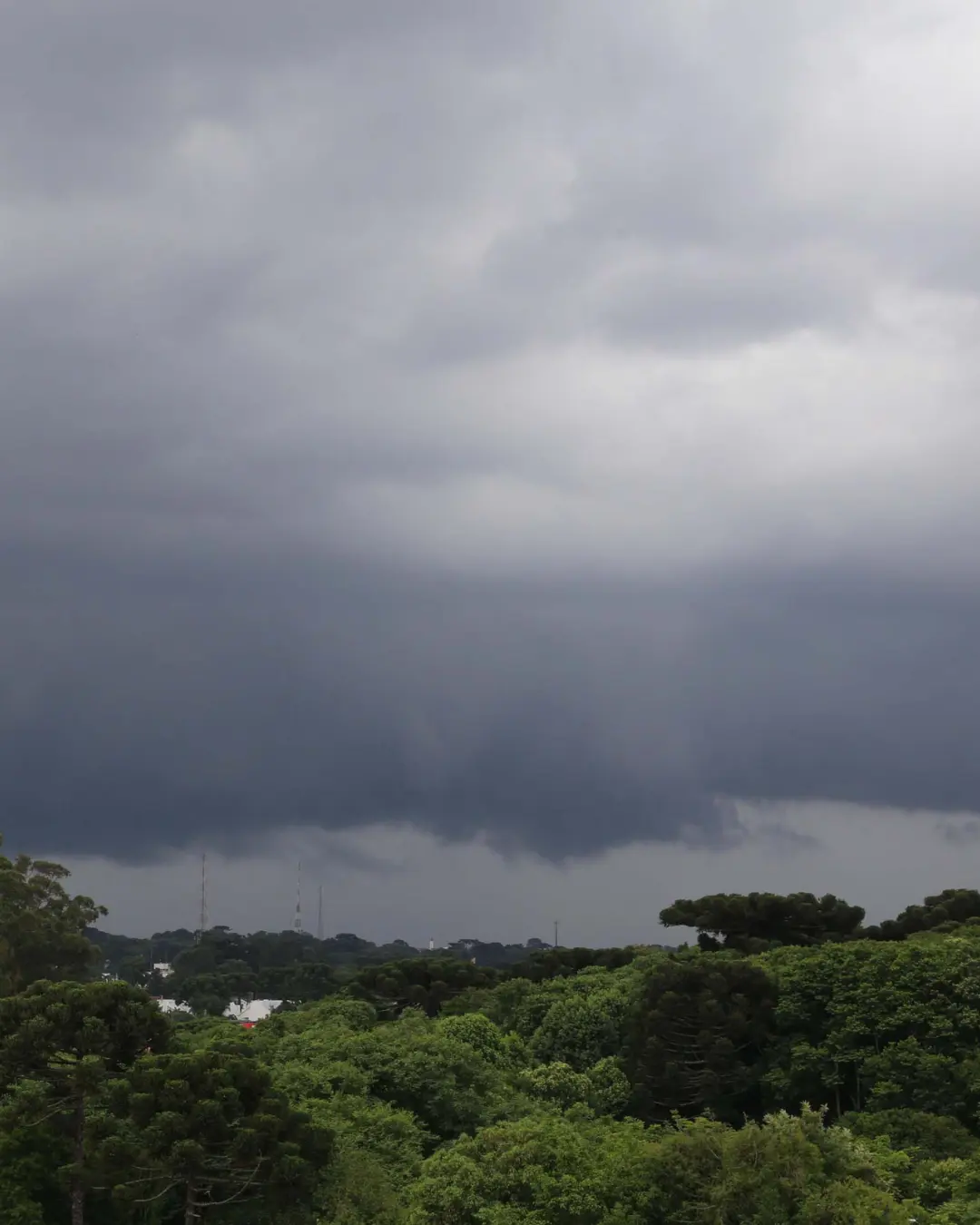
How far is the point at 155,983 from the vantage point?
194m

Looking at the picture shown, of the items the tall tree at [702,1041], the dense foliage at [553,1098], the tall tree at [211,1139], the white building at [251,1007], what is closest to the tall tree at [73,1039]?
the dense foliage at [553,1098]

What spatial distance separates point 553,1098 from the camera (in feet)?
208

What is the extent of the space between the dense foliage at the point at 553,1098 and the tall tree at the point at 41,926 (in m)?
4.06

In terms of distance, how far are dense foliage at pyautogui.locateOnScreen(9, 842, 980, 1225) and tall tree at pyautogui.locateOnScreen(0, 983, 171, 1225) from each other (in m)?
0.08

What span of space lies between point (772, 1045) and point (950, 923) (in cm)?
2045

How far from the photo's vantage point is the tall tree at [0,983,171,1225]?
174 ft

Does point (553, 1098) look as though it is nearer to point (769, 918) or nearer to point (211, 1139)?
point (211, 1139)

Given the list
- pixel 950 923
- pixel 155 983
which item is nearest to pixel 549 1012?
pixel 950 923

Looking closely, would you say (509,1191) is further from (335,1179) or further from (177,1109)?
(177,1109)

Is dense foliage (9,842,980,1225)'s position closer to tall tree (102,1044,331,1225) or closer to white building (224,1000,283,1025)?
tall tree (102,1044,331,1225)

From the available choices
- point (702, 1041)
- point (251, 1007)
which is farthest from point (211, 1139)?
point (251, 1007)

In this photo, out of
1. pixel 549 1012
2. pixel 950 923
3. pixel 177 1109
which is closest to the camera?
pixel 177 1109

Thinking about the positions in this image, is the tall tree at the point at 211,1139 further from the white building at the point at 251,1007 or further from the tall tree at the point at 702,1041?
the white building at the point at 251,1007

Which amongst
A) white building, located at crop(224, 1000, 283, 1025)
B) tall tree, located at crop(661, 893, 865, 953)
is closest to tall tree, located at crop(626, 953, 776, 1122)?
tall tree, located at crop(661, 893, 865, 953)
